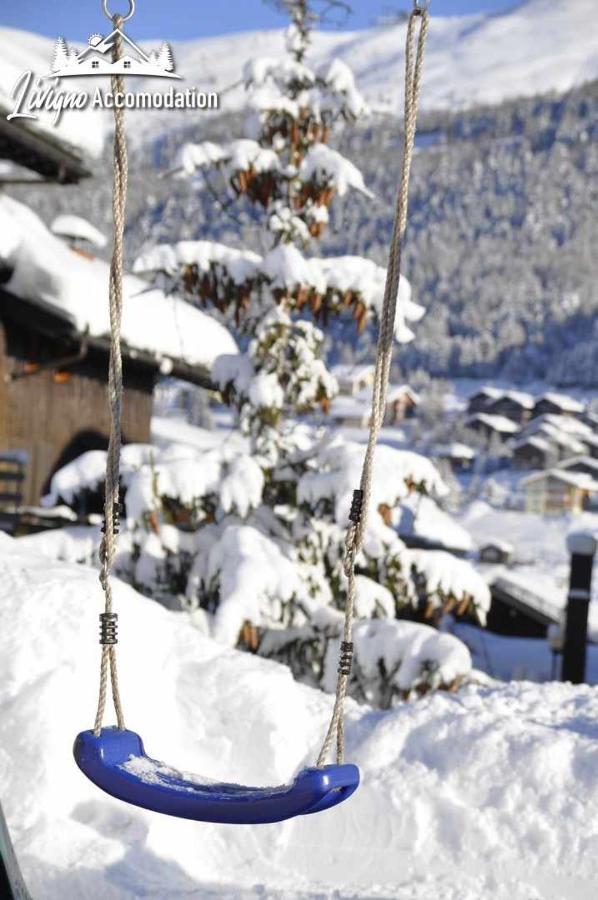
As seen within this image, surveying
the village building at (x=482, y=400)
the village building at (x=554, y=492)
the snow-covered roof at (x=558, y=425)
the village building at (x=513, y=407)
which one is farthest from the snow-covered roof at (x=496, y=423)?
the village building at (x=554, y=492)

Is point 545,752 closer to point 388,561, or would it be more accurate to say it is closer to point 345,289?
point 388,561

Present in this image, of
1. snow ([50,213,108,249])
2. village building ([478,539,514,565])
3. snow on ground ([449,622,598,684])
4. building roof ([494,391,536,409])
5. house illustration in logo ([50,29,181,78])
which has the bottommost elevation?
village building ([478,539,514,565])

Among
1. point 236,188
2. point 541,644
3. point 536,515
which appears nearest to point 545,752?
point 236,188

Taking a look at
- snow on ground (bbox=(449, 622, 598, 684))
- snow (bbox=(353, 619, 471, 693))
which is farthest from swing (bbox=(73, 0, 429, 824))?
snow on ground (bbox=(449, 622, 598, 684))

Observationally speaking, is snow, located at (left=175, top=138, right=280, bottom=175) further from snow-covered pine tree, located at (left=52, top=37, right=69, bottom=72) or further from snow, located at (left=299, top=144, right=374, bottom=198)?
snow-covered pine tree, located at (left=52, top=37, right=69, bottom=72)

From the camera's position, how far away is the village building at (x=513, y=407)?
92125mm

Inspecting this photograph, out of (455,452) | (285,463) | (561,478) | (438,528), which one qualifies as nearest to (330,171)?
(285,463)

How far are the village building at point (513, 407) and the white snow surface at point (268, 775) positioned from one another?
297ft

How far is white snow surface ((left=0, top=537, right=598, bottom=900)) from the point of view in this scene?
2.98 m

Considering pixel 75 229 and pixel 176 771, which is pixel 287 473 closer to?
pixel 176 771

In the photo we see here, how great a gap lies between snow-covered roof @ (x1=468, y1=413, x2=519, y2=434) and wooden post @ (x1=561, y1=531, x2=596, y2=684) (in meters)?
80.9

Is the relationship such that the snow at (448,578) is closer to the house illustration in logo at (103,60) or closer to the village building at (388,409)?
the house illustration in logo at (103,60)

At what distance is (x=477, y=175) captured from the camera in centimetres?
19638

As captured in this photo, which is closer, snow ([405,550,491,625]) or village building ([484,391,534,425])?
snow ([405,550,491,625])
